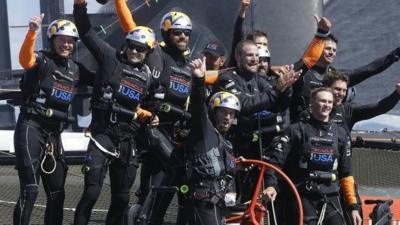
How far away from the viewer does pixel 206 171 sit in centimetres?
820

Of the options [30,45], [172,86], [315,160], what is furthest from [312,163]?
[30,45]

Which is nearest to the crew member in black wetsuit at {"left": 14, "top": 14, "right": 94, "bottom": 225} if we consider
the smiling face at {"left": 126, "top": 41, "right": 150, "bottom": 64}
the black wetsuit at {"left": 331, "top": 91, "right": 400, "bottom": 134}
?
the smiling face at {"left": 126, "top": 41, "right": 150, "bottom": 64}

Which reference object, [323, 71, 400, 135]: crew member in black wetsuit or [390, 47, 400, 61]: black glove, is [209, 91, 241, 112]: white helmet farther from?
[390, 47, 400, 61]: black glove

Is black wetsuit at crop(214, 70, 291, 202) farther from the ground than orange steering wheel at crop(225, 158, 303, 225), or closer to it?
farther from the ground

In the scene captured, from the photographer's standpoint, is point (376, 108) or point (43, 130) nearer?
point (43, 130)

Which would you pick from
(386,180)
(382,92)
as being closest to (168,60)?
(386,180)

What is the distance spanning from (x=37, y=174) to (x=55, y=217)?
1.22 ft

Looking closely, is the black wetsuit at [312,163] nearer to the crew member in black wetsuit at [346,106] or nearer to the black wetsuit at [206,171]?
the crew member in black wetsuit at [346,106]

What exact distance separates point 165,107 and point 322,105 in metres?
1.23

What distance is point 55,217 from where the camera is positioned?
9.27 meters

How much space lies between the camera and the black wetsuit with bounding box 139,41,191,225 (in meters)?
9.22

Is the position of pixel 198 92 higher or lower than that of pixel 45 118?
higher

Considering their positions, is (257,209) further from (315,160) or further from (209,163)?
(315,160)

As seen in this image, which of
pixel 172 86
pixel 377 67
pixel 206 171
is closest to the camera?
pixel 206 171
